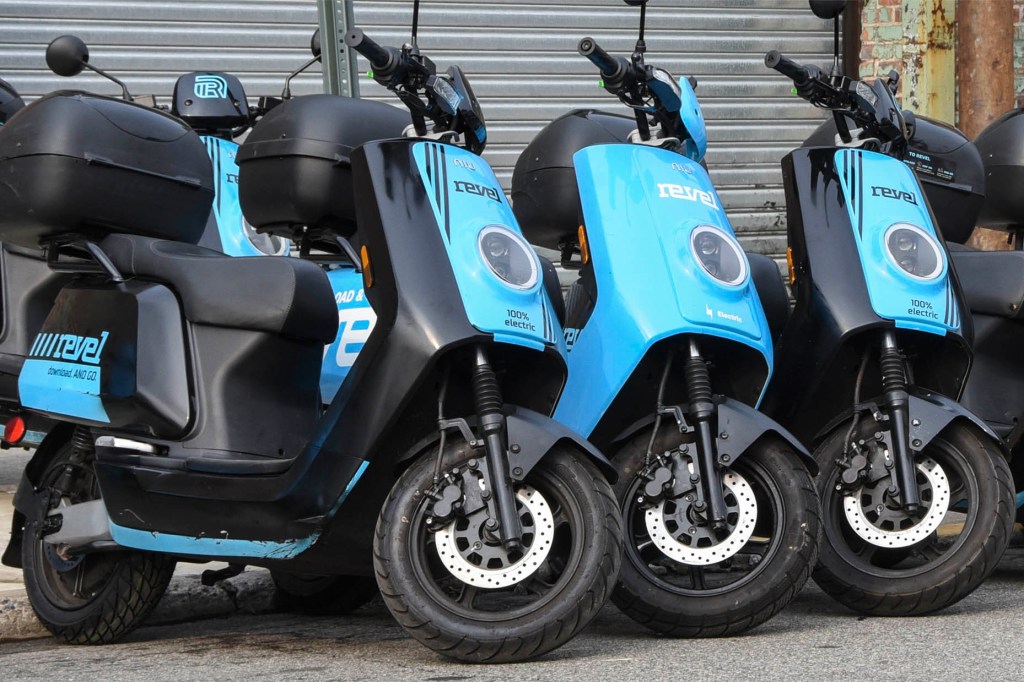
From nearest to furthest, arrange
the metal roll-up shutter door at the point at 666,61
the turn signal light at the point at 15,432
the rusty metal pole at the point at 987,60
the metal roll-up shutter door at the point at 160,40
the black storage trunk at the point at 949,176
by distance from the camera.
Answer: the turn signal light at the point at 15,432, the black storage trunk at the point at 949,176, the metal roll-up shutter door at the point at 160,40, the rusty metal pole at the point at 987,60, the metal roll-up shutter door at the point at 666,61

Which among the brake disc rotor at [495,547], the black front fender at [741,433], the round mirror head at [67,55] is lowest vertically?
the brake disc rotor at [495,547]

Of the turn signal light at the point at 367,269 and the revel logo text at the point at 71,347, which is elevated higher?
the turn signal light at the point at 367,269

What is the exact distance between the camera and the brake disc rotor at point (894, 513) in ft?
13.1

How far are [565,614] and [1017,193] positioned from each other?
101 inches

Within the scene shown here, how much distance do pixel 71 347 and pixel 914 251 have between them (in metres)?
2.09

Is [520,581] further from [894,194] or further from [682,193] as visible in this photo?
[894,194]

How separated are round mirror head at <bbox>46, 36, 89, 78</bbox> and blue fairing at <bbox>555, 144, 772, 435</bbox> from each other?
5.94ft

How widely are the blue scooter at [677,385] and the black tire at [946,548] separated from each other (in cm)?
20

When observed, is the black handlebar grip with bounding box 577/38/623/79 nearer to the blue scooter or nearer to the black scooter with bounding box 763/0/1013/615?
the blue scooter

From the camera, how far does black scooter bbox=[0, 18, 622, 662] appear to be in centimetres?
348

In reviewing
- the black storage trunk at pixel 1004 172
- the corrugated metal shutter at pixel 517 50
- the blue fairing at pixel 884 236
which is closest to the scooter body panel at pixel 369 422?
the blue fairing at pixel 884 236

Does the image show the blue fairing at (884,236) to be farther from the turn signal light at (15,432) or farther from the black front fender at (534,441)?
the turn signal light at (15,432)

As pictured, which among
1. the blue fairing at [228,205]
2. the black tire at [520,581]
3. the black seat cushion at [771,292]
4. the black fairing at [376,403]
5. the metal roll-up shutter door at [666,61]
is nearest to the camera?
the black tire at [520,581]

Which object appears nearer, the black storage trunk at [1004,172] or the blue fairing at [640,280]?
the blue fairing at [640,280]
